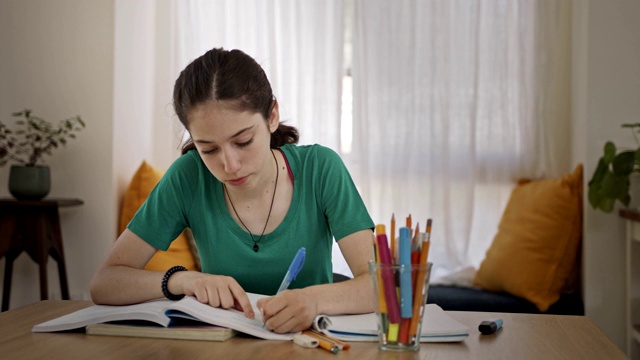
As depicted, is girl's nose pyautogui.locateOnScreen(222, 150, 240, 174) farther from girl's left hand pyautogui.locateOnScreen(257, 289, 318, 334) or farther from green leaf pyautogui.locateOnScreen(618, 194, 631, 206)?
green leaf pyautogui.locateOnScreen(618, 194, 631, 206)

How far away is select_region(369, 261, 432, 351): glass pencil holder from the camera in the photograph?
1133mm

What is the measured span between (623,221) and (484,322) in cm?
197

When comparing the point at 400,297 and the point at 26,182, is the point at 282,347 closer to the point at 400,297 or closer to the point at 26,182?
the point at 400,297

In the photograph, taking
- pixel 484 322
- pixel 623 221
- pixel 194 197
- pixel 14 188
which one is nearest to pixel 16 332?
pixel 194 197

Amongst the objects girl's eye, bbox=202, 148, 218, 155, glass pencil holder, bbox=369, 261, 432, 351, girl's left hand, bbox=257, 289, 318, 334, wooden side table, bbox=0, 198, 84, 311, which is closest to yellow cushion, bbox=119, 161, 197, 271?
wooden side table, bbox=0, 198, 84, 311

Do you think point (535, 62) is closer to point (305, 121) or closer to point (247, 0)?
point (305, 121)

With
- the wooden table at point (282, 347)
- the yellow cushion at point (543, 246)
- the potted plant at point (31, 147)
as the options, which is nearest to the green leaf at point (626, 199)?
the yellow cushion at point (543, 246)

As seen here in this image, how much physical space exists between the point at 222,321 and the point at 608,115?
2.31m

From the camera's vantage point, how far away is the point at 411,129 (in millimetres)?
3670

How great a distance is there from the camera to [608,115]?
10.3ft

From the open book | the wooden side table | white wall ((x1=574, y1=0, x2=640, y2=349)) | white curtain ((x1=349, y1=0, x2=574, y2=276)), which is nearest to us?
the open book

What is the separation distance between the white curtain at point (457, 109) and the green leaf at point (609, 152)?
641mm

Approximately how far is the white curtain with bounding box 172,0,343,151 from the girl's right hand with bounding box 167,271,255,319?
7.70 feet

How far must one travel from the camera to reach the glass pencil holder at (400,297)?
44.6 inches
